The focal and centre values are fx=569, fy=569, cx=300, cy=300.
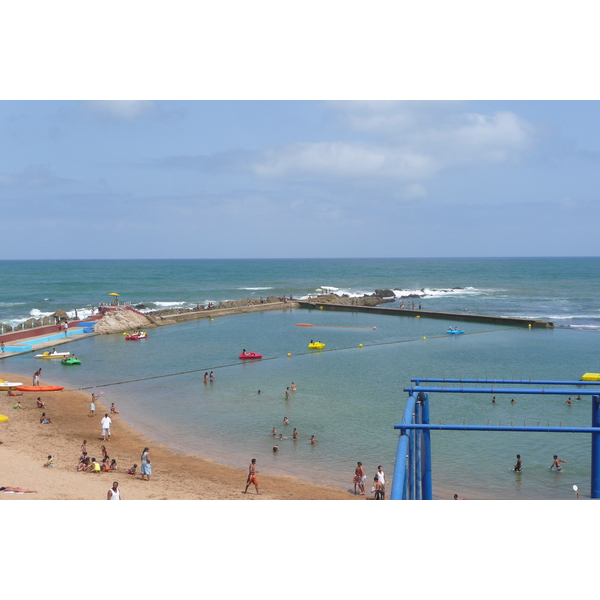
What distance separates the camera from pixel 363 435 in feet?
71.3

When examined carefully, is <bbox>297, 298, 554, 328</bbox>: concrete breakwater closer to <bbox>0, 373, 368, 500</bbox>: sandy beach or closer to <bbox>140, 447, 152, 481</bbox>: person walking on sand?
<bbox>0, 373, 368, 500</bbox>: sandy beach

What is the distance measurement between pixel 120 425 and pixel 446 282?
107329 mm

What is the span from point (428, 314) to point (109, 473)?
45170 millimetres

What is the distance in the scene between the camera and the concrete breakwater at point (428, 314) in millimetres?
51312

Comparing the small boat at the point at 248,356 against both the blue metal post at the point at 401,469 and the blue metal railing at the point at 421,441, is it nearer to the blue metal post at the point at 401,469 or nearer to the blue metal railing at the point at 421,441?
the blue metal railing at the point at 421,441

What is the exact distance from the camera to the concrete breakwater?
51312 millimetres

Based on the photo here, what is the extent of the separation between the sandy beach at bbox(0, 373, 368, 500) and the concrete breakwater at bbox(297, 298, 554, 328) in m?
38.7

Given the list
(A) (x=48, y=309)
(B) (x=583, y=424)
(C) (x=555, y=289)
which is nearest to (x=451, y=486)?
(B) (x=583, y=424)

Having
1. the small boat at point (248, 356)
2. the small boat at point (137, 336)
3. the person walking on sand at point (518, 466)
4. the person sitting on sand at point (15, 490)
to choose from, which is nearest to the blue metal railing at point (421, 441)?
the person walking on sand at point (518, 466)

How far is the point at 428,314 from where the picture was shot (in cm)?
5866

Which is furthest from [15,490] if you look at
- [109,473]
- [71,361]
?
[71,361]

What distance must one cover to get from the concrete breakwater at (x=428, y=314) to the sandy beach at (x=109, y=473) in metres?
38.7

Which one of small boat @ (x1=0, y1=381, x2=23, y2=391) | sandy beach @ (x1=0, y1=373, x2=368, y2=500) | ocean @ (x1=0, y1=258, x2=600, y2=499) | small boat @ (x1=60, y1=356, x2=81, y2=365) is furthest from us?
small boat @ (x1=60, y1=356, x2=81, y2=365)

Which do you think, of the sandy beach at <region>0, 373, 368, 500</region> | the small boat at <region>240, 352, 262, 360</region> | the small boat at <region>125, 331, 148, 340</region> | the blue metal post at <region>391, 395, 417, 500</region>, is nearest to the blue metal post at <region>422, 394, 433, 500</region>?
the blue metal post at <region>391, 395, 417, 500</region>
